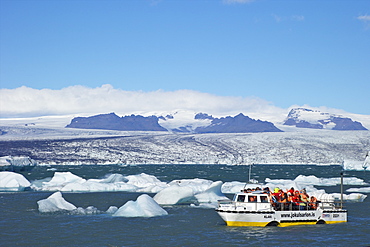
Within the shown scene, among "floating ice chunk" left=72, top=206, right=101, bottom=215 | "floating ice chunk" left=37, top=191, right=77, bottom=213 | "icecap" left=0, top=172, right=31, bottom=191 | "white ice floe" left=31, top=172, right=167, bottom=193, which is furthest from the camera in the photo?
"icecap" left=0, top=172, right=31, bottom=191

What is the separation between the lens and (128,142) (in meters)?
80.6

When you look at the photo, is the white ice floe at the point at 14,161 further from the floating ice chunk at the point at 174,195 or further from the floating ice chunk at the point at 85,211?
the floating ice chunk at the point at 85,211

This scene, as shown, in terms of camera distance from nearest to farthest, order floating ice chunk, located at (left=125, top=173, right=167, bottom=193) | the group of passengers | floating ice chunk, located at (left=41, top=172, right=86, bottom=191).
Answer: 1. the group of passengers
2. floating ice chunk, located at (left=125, top=173, right=167, bottom=193)
3. floating ice chunk, located at (left=41, top=172, right=86, bottom=191)

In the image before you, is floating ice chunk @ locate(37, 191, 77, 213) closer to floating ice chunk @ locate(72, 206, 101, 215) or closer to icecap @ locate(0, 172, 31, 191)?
floating ice chunk @ locate(72, 206, 101, 215)

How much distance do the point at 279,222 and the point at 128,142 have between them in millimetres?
63432

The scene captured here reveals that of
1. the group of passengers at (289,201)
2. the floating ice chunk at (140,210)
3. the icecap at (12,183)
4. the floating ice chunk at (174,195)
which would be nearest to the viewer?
the group of passengers at (289,201)

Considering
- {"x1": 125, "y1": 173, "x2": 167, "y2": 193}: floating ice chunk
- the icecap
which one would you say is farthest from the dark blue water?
{"x1": 125, "y1": 173, "x2": 167, "y2": 193}: floating ice chunk

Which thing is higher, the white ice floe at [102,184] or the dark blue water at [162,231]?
the white ice floe at [102,184]

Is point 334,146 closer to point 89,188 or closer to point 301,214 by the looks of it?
point 89,188

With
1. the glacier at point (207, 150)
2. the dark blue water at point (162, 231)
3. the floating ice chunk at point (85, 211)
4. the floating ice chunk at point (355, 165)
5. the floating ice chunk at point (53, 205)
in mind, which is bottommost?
the dark blue water at point (162, 231)

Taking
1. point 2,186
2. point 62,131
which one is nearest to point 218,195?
point 2,186

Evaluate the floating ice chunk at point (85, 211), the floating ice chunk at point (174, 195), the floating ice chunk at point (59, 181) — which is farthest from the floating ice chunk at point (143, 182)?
the floating ice chunk at point (85, 211)

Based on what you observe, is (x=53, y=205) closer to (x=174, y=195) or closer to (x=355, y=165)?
(x=174, y=195)

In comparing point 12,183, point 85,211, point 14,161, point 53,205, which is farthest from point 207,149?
point 85,211
